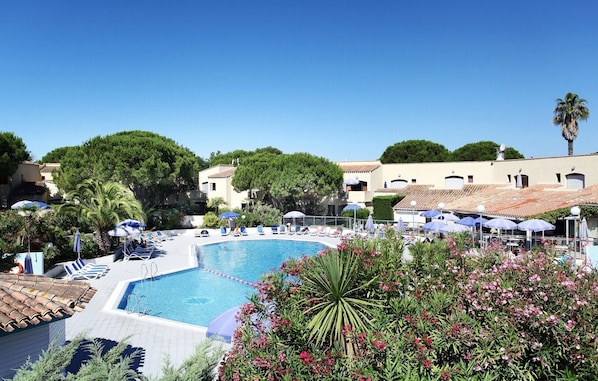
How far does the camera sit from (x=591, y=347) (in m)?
5.36

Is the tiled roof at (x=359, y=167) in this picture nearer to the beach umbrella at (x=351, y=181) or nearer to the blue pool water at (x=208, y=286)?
the beach umbrella at (x=351, y=181)

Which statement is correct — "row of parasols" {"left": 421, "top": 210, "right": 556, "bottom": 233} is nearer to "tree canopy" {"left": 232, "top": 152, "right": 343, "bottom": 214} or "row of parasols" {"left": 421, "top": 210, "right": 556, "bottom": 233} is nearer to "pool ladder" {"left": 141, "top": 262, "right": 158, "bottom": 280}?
"tree canopy" {"left": 232, "top": 152, "right": 343, "bottom": 214}

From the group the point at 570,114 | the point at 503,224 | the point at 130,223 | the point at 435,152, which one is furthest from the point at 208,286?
the point at 435,152

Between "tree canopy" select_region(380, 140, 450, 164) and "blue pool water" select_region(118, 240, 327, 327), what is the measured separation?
41.1 m

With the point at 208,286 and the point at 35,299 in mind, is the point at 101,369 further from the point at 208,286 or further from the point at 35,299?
the point at 208,286

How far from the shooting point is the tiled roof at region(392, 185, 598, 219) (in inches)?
852

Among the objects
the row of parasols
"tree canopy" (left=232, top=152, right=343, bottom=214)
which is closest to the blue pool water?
the row of parasols

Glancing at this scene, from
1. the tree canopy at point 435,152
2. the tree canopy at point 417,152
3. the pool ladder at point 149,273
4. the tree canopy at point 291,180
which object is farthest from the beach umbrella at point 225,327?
the tree canopy at point 417,152

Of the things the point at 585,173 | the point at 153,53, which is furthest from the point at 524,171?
the point at 153,53

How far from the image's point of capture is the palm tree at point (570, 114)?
40.8m

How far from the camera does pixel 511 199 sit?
27.1 metres

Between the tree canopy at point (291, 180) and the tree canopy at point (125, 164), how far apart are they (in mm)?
7497

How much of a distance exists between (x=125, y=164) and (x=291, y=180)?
15.2 m

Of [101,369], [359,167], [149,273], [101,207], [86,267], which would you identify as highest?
[359,167]
